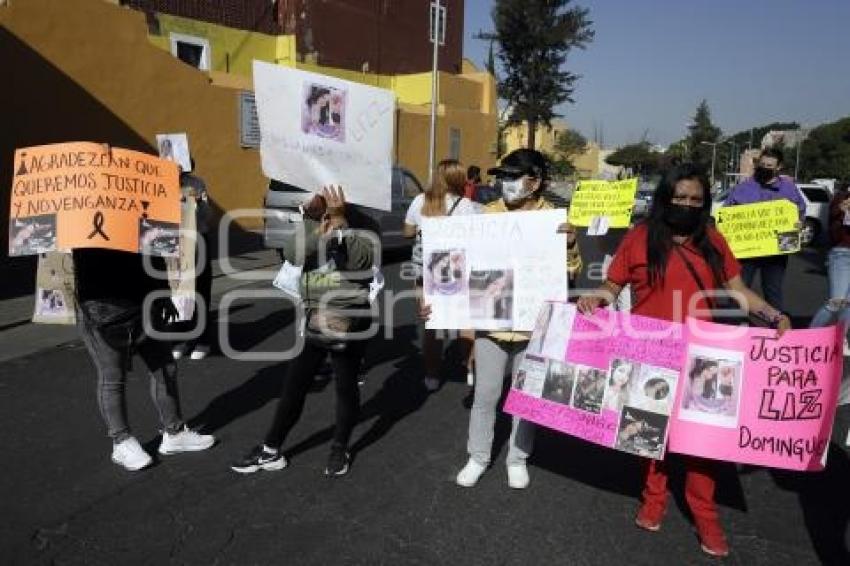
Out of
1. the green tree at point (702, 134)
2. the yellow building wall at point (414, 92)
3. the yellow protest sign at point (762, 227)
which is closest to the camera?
the yellow protest sign at point (762, 227)

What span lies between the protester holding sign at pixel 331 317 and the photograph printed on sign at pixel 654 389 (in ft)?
4.83

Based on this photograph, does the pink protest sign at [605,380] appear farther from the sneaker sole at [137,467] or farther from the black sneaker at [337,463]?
the sneaker sole at [137,467]

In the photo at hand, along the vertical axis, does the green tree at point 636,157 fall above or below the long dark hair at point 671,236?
above

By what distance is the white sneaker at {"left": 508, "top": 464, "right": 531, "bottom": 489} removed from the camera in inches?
154

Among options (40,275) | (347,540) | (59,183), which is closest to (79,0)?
(40,275)

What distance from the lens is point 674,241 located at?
3254mm

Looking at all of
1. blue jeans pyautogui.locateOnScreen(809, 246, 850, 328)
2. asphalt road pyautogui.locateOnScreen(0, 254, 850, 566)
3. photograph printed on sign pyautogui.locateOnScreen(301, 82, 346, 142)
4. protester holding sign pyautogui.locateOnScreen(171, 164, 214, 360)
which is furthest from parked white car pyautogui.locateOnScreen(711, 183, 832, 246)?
photograph printed on sign pyautogui.locateOnScreen(301, 82, 346, 142)

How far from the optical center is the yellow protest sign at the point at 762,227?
6016 mm

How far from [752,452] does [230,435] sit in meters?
3.07

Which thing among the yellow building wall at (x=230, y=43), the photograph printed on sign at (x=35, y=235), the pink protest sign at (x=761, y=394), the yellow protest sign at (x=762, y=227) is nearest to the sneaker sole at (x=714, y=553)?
the pink protest sign at (x=761, y=394)

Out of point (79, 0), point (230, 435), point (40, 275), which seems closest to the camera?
point (230, 435)

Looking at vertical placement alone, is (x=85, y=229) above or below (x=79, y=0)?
below

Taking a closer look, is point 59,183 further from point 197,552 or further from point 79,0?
point 79,0

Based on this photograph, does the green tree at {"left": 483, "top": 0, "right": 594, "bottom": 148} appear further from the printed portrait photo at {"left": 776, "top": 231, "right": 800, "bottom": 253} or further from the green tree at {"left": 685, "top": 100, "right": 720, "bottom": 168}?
the green tree at {"left": 685, "top": 100, "right": 720, "bottom": 168}
